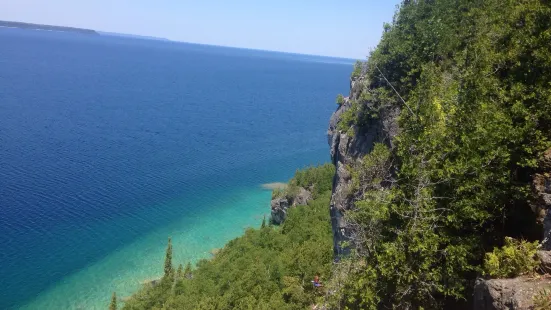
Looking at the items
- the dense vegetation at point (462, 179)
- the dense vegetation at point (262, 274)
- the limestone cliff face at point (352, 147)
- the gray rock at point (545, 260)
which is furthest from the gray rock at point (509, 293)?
the dense vegetation at point (262, 274)

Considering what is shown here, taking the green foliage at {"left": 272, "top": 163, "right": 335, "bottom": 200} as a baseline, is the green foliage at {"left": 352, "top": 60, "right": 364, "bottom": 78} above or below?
above

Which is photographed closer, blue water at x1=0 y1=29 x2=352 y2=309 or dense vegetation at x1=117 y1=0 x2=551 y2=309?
dense vegetation at x1=117 y1=0 x2=551 y2=309

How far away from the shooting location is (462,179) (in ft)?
40.5

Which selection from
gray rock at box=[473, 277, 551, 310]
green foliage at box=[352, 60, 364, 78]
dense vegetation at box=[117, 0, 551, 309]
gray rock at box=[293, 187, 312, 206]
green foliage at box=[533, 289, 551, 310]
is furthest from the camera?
gray rock at box=[293, 187, 312, 206]

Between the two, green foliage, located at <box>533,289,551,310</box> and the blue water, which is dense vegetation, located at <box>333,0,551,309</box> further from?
the blue water

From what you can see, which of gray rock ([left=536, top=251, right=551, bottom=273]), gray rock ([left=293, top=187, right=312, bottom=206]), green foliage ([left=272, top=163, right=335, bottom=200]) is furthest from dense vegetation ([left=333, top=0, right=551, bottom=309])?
gray rock ([left=293, top=187, right=312, bottom=206])

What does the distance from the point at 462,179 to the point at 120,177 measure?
197 ft

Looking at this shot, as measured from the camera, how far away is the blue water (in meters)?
42.6

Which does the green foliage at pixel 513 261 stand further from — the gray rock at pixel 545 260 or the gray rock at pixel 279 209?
the gray rock at pixel 279 209

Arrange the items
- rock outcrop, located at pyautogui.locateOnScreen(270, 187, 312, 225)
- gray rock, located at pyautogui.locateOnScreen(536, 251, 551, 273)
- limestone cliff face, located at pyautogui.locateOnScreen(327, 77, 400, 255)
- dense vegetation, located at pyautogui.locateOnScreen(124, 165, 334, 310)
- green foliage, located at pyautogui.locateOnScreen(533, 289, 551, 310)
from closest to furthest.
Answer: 1. green foliage, located at pyautogui.locateOnScreen(533, 289, 551, 310)
2. gray rock, located at pyautogui.locateOnScreen(536, 251, 551, 273)
3. limestone cliff face, located at pyautogui.locateOnScreen(327, 77, 400, 255)
4. dense vegetation, located at pyautogui.locateOnScreen(124, 165, 334, 310)
5. rock outcrop, located at pyautogui.locateOnScreen(270, 187, 312, 225)

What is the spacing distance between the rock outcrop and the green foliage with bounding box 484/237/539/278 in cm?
3912

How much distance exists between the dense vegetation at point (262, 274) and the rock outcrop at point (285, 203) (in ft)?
21.3

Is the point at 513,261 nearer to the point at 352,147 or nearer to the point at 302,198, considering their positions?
the point at 352,147

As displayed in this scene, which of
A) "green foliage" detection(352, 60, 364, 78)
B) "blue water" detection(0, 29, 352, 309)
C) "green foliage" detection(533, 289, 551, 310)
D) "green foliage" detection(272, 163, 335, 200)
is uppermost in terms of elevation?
"green foliage" detection(352, 60, 364, 78)
